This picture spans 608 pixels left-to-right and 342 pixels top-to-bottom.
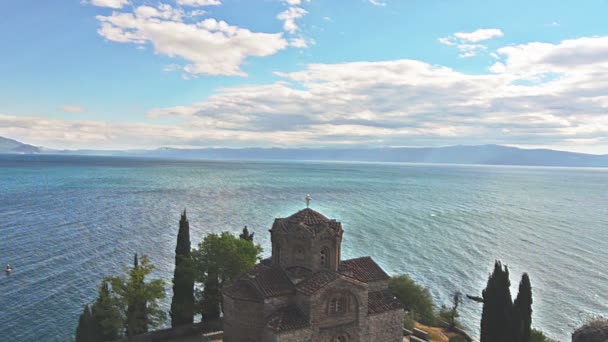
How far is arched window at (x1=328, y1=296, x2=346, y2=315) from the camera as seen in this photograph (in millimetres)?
25875

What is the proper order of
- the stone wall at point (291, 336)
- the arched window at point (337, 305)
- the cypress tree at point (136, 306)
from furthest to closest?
1. the cypress tree at point (136, 306)
2. the arched window at point (337, 305)
3. the stone wall at point (291, 336)

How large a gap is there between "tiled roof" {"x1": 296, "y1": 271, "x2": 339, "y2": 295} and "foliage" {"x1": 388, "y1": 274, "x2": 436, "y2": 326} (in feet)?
58.7

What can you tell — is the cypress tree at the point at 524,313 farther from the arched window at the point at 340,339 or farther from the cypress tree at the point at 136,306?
the cypress tree at the point at 136,306

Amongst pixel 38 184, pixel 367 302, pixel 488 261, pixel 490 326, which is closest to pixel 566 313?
pixel 488 261

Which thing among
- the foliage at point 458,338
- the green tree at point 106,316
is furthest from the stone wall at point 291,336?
the foliage at point 458,338

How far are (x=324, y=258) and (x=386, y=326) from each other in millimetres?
6267

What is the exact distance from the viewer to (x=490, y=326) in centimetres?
3138

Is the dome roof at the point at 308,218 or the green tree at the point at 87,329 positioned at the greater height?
the dome roof at the point at 308,218

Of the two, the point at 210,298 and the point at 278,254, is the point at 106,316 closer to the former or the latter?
the point at 210,298

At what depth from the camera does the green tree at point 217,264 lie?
3559 centimetres

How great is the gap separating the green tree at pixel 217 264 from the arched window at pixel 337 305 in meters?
11.9

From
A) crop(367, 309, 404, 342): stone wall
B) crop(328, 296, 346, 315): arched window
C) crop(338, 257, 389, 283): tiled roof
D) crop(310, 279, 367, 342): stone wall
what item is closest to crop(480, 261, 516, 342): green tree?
crop(367, 309, 404, 342): stone wall

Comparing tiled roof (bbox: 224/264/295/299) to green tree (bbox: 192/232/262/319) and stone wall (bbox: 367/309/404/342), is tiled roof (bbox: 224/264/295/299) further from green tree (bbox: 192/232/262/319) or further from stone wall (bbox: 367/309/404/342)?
green tree (bbox: 192/232/262/319)

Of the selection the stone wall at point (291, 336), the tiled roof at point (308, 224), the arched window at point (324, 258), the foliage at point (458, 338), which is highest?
the tiled roof at point (308, 224)
